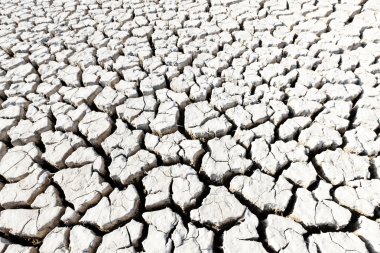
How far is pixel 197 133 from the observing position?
1423 millimetres

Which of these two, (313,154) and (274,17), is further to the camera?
(274,17)

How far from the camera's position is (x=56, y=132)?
1.50m

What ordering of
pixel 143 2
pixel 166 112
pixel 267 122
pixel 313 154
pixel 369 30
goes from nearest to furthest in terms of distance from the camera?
pixel 313 154, pixel 267 122, pixel 166 112, pixel 369 30, pixel 143 2

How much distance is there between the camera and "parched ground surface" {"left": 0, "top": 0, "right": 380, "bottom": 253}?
1.09 metres

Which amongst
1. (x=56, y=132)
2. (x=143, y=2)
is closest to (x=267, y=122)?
(x=56, y=132)

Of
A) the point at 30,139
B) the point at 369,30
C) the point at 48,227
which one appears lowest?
the point at 48,227

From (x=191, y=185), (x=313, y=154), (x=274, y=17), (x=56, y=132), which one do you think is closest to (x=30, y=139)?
(x=56, y=132)

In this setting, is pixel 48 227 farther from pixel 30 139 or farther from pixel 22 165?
pixel 30 139

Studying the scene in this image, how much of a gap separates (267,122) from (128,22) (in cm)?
147

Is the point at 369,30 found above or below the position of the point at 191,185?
above

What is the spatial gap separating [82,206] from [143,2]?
198 cm

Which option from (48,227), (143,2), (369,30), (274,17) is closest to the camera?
(48,227)

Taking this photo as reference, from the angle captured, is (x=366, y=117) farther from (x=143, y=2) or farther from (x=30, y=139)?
(x=143, y=2)

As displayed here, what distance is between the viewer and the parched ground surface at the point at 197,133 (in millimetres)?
1090
